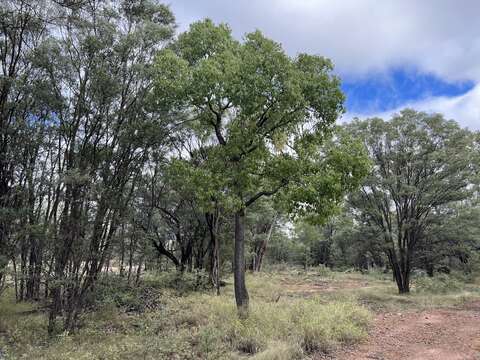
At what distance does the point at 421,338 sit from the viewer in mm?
7469

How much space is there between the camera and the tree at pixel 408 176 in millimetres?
14547

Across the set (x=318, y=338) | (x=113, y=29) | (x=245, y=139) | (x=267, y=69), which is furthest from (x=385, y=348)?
(x=113, y=29)

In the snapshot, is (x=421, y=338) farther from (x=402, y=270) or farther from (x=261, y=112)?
(x=402, y=270)

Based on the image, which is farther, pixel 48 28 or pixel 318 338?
pixel 48 28

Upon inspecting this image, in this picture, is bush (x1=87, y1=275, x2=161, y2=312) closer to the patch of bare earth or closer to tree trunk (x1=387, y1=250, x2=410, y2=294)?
the patch of bare earth

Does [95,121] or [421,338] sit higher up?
[95,121]

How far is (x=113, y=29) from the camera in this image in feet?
26.0

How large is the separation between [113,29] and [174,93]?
6.46 feet

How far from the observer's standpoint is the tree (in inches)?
573

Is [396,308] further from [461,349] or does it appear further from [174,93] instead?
[174,93]

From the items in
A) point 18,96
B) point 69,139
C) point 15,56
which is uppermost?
point 15,56

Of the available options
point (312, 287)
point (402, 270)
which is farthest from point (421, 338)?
point (312, 287)

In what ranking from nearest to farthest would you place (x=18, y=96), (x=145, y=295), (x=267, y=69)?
1. (x=267, y=69)
2. (x=18, y=96)
3. (x=145, y=295)

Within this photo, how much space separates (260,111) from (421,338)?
6079 millimetres
